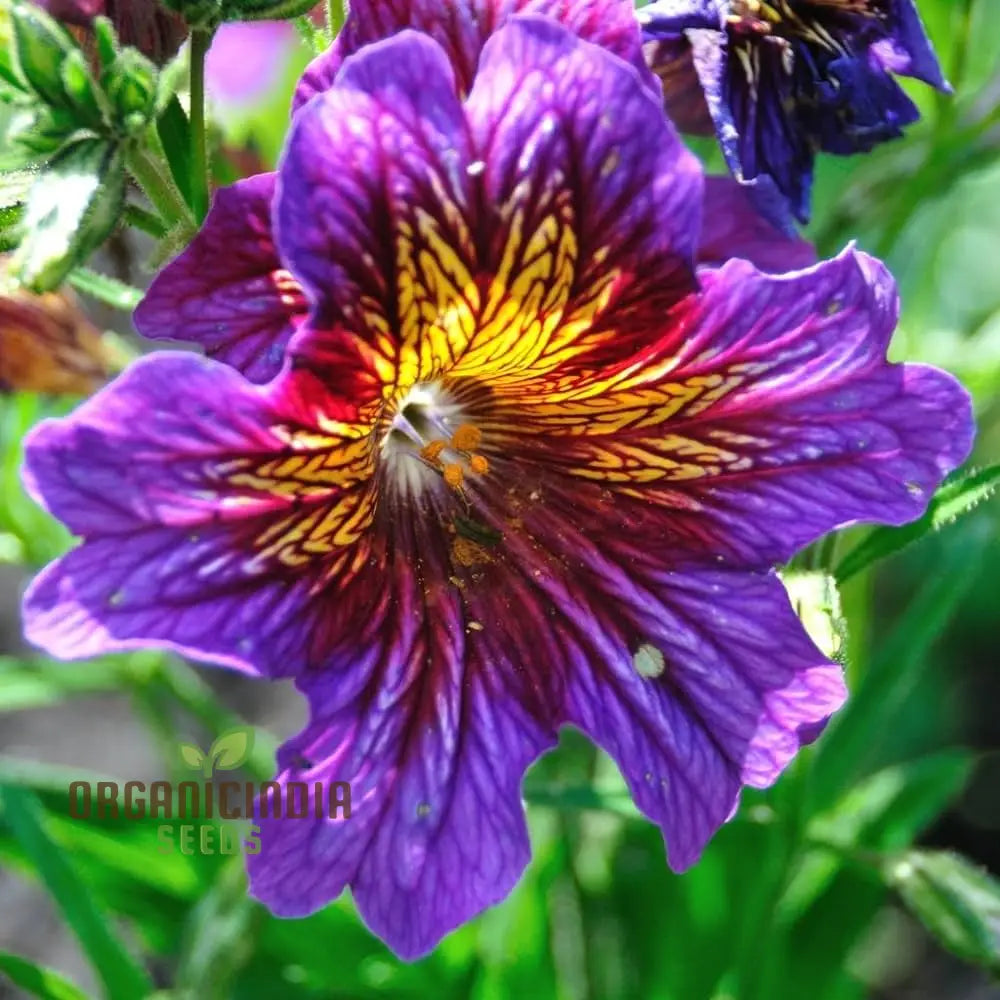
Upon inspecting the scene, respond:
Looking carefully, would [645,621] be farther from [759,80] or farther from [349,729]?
[759,80]

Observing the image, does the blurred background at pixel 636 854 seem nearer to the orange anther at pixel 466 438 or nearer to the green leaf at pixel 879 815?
the green leaf at pixel 879 815

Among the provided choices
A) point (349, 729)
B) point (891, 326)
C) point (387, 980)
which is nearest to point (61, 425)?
point (349, 729)

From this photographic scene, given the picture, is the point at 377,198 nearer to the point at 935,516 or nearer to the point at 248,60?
the point at 935,516

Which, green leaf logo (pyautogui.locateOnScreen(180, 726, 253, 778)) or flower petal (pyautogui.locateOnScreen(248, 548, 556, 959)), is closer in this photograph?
flower petal (pyautogui.locateOnScreen(248, 548, 556, 959))

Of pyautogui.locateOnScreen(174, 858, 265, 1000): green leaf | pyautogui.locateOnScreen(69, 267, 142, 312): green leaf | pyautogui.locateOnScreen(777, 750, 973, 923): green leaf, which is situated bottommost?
pyautogui.locateOnScreen(777, 750, 973, 923): green leaf

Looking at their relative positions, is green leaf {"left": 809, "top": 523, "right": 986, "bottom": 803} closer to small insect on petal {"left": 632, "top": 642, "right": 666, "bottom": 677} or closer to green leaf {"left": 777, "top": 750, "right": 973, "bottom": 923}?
green leaf {"left": 777, "top": 750, "right": 973, "bottom": 923}

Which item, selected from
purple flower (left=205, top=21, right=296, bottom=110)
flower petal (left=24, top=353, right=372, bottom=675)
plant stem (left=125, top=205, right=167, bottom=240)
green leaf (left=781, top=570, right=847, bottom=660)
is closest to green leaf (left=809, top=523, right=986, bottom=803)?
green leaf (left=781, top=570, right=847, bottom=660)

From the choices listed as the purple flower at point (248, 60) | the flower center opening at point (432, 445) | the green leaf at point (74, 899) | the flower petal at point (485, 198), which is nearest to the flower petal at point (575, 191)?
the flower petal at point (485, 198)

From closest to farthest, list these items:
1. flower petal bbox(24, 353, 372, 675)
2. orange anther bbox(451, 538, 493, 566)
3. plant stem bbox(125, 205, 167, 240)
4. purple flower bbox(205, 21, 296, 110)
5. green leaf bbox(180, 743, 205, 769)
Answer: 1. flower petal bbox(24, 353, 372, 675)
2. plant stem bbox(125, 205, 167, 240)
3. orange anther bbox(451, 538, 493, 566)
4. green leaf bbox(180, 743, 205, 769)
5. purple flower bbox(205, 21, 296, 110)
